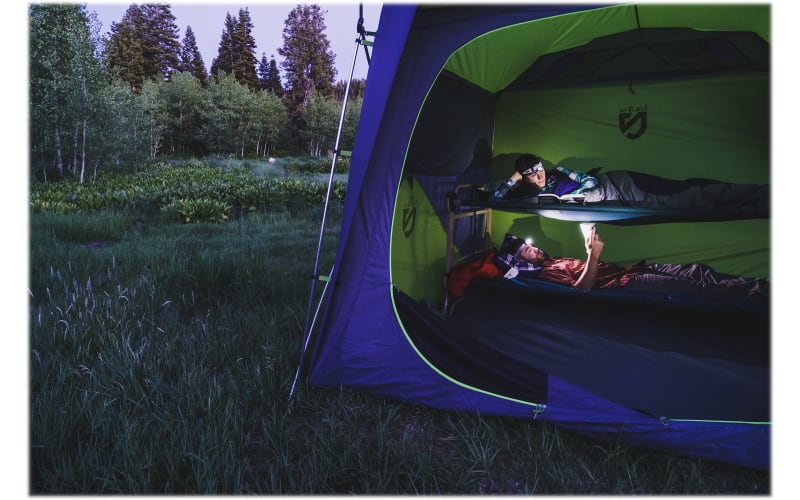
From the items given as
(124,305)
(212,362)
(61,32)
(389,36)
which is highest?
(61,32)

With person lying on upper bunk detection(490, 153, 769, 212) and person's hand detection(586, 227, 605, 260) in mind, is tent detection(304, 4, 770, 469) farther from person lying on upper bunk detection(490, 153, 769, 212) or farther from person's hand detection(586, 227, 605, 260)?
person's hand detection(586, 227, 605, 260)

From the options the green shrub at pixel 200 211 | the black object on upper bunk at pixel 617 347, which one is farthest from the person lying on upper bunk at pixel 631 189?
the green shrub at pixel 200 211

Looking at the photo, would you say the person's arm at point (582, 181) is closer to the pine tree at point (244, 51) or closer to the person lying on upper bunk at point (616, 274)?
the person lying on upper bunk at point (616, 274)

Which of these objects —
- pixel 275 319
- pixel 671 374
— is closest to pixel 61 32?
pixel 275 319

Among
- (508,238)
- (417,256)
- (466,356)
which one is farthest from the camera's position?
(508,238)

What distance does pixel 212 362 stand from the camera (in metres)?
2.18

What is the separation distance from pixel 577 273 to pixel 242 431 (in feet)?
7.92

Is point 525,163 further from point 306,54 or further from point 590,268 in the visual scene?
point 306,54

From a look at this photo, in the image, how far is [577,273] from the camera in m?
3.10

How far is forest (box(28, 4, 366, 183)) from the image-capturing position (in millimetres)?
10203

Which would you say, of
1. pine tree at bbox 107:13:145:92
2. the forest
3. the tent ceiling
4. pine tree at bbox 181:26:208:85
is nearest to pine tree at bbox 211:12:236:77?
the forest

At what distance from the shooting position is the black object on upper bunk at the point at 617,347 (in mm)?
1914

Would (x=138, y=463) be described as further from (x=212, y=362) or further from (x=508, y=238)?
(x=508, y=238)
